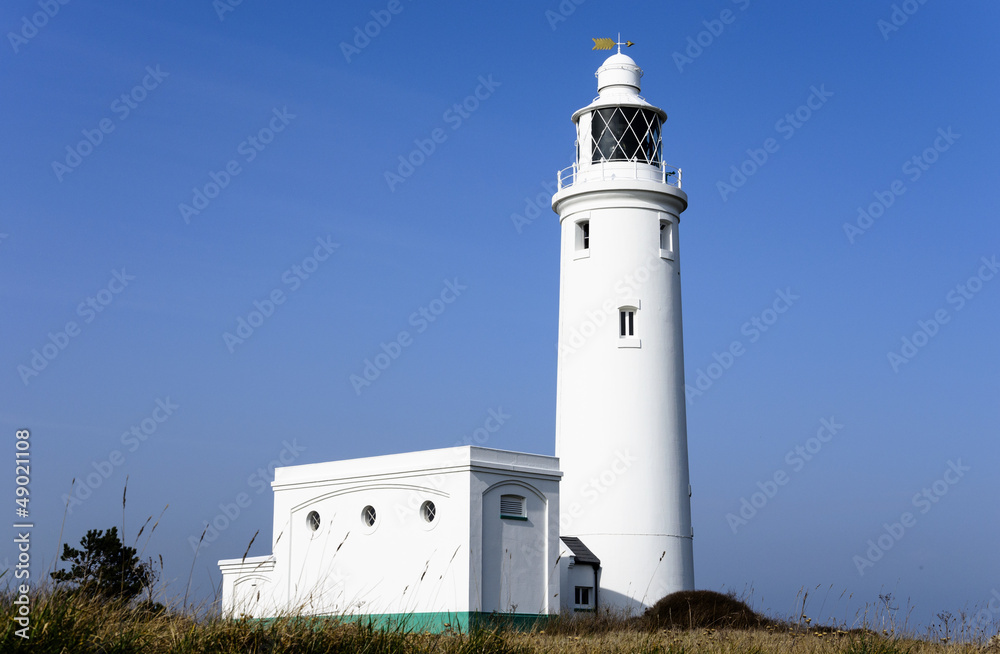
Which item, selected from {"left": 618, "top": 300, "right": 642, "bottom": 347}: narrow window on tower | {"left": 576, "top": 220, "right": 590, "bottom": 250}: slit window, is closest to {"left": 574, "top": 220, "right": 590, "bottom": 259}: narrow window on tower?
{"left": 576, "top": 220, "right": 590, "bottom": 250}: slit window

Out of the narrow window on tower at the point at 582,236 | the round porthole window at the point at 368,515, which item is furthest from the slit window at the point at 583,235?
the round porthole window at the point at 368,515

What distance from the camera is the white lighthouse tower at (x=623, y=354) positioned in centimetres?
2612

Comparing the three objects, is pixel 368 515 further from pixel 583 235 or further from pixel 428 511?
pixel 583 235

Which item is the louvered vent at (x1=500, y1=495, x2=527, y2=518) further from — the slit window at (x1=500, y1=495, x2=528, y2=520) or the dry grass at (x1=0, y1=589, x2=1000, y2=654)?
the dry grass at (x1=0, y1=589, x2=1000, y2=654)

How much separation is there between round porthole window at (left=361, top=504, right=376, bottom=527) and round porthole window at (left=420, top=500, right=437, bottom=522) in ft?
4.87

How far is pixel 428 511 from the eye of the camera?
23.0 m

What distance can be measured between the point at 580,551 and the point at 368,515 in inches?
205

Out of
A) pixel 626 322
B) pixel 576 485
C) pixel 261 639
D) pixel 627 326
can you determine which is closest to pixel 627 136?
pixel 626 322

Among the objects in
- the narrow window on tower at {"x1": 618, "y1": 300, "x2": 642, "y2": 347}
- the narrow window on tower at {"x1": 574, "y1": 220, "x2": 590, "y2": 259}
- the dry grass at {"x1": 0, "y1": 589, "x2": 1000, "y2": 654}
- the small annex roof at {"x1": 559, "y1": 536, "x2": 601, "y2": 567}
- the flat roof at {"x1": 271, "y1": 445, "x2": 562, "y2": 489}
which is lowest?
the dry grass at {"x1": 0, "y1": 589, "x2": 1000, "y2": 654}

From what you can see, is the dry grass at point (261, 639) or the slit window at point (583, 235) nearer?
the dry grass at point (261, 639)

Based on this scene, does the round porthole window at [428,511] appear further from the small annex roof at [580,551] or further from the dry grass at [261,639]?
the dry grass at [261,639]

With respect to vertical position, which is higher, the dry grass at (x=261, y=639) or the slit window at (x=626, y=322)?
the slit window at (x=626, y=322)

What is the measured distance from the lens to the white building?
74.0 ft

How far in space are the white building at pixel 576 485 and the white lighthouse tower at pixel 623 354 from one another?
4 cm
